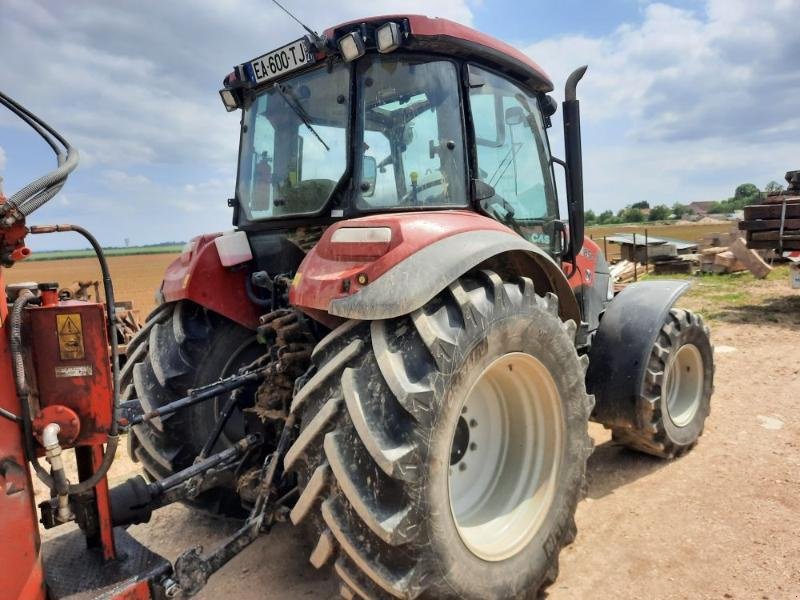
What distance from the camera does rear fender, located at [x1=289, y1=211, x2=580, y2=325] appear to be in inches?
79.2

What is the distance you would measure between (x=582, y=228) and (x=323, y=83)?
177cm

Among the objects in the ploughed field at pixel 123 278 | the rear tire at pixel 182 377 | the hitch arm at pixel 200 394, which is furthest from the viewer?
the ploughed field at pixel 123 278

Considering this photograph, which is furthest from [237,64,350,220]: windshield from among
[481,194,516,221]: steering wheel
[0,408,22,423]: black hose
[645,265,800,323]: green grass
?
[645,265,800,323]: green grass

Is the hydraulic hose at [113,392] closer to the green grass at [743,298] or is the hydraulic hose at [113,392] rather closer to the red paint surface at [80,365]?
the red paint surface at [80,365]

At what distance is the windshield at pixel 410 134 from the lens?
104 inches

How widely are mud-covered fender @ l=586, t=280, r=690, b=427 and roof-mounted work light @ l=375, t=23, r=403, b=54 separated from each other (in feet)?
7.13

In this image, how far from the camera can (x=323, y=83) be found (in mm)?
2783

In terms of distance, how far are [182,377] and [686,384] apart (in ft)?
10.9

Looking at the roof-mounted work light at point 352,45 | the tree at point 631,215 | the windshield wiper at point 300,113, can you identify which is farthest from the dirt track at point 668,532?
the tree at point 631,215

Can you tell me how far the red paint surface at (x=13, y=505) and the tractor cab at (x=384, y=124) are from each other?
1.45 metres

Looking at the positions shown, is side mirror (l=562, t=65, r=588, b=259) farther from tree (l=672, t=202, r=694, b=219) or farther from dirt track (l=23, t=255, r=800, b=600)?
tree (l=672, t=202, r=694, b=219)

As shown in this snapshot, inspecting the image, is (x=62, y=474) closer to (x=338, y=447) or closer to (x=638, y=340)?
(x=338, y=447)

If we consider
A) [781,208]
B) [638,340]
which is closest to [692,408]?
[638,340]

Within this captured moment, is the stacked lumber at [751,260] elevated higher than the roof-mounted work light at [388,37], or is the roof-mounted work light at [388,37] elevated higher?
the roof-mounted work light at [388,37]
